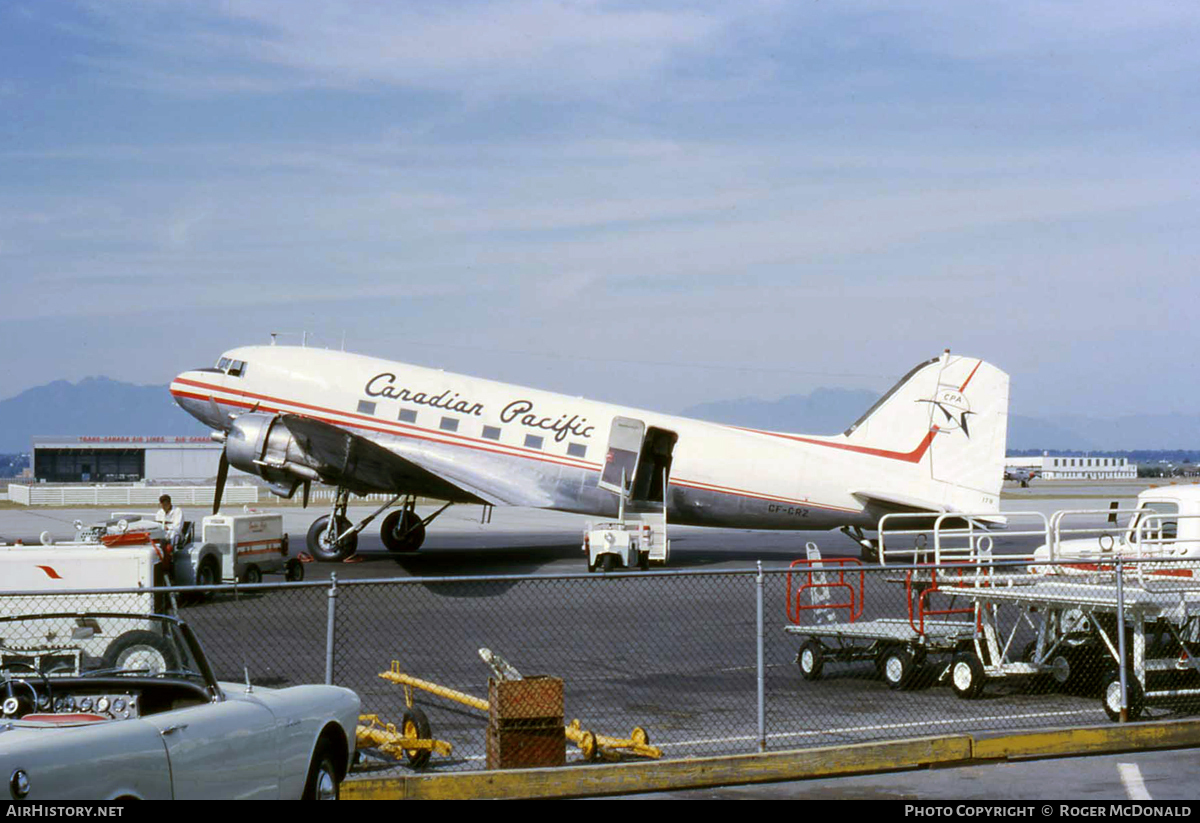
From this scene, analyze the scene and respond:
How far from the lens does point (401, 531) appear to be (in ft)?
106

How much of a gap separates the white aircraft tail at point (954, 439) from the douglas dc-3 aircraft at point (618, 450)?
3cm

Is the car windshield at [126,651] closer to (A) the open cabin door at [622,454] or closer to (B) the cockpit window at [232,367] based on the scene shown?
(A) the open cabin door at [622,454]

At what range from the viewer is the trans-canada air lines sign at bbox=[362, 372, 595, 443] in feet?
100

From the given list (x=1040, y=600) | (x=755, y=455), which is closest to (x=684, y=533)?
(x=755, y=455)

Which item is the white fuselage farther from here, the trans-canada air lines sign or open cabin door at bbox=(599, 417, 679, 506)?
→ open cabin door at bbox=(599, 417, 679, 506)

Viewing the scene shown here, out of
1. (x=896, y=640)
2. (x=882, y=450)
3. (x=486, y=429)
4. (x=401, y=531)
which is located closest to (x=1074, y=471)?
(x=882, y=450)

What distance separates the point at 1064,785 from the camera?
32.4 ft

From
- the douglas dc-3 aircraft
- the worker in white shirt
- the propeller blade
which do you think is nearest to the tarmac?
the douglas dc-3 aircraft

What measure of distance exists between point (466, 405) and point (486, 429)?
787 mm

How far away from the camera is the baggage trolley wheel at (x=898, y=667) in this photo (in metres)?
14.4

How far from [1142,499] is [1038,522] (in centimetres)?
3494

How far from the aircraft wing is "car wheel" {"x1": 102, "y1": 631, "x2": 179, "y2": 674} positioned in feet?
63.6

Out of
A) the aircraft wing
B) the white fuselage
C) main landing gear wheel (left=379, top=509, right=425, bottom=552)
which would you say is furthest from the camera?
main landing gear wheel (left=379, top=509, right=425, bottom=552)

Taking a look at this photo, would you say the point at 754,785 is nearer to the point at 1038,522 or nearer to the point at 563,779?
the point at 563,779
